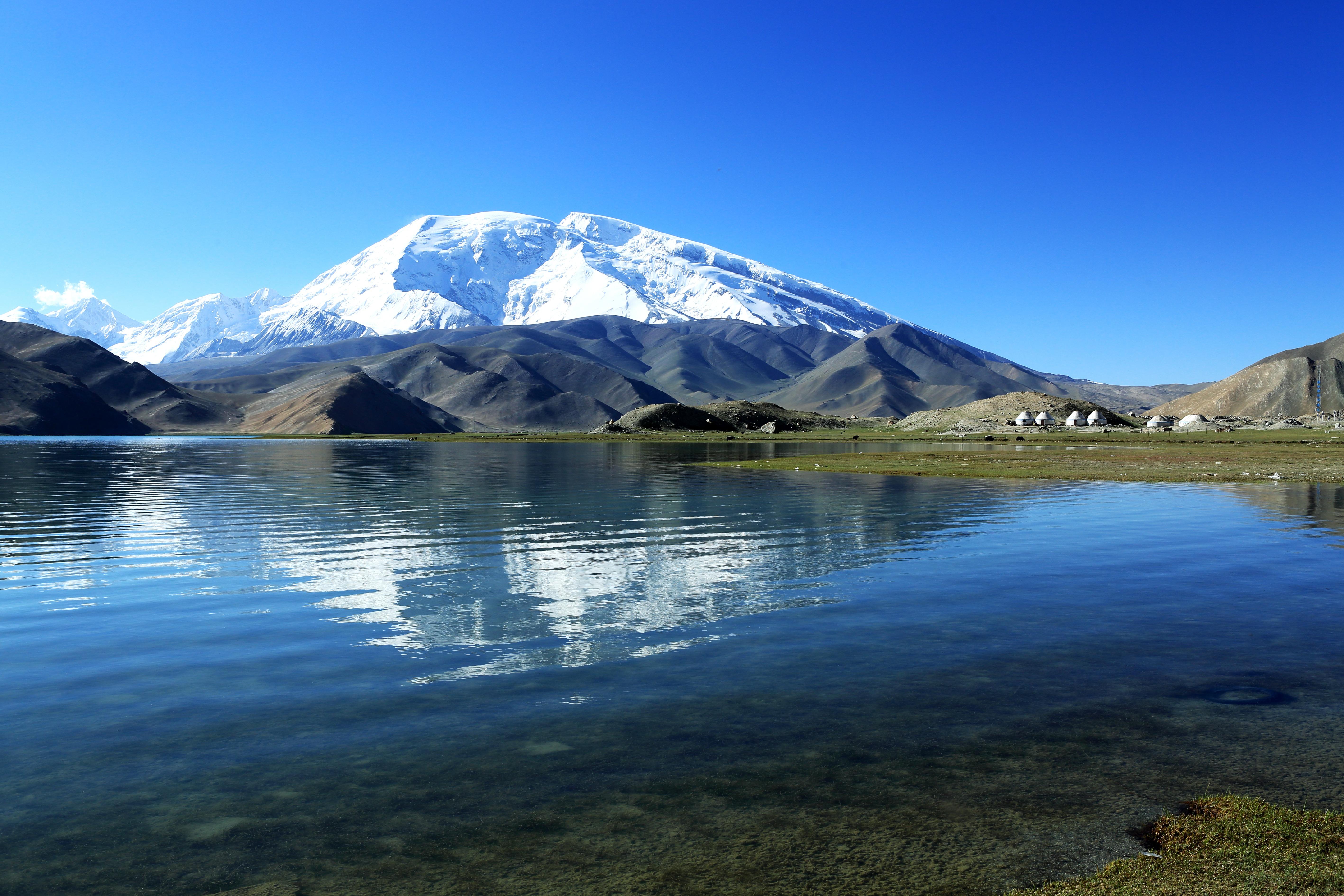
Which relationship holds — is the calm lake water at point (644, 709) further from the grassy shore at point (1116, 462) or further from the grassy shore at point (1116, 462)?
the grassy shore at point (1116, 462)

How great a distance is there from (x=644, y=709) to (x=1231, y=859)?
7299 mm

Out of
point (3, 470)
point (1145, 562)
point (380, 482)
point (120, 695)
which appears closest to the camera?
point (120, 695)

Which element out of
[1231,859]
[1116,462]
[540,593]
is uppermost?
[1116,462]

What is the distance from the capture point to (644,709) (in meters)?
12.6

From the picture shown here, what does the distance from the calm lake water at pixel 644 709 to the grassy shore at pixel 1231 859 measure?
0.33 meters

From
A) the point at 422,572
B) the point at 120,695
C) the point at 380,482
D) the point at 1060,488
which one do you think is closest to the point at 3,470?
the point at 380,482

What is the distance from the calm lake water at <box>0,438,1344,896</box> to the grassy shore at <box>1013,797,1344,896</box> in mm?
334

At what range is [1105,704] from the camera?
12.6m

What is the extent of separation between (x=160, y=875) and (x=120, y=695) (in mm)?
6883

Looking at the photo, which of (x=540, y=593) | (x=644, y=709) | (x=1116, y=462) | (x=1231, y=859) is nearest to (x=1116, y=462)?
(x=1116, y=462)

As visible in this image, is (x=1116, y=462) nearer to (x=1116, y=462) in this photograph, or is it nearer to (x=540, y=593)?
(x=1116, y=462)

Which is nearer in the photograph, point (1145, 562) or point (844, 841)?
point (844, 841)

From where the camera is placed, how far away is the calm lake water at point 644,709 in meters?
8.44

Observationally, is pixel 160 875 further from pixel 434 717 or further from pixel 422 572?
pixel 422 572
